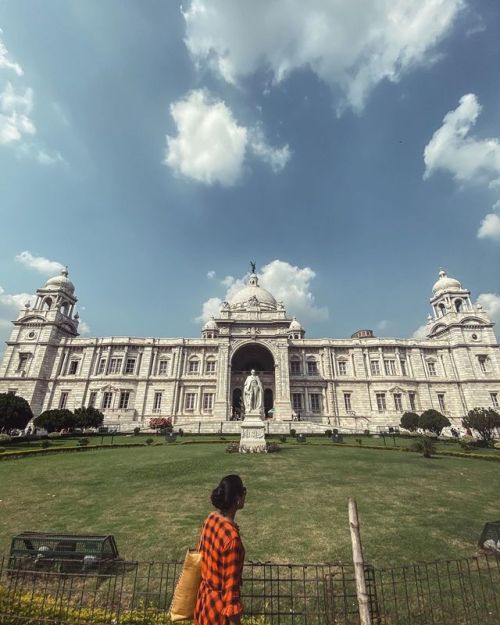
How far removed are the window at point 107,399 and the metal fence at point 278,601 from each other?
4102 centimetres

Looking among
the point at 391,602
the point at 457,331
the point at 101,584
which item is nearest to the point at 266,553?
the point at 391,602

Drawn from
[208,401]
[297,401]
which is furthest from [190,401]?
[297,401]

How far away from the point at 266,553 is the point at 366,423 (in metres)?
40.6

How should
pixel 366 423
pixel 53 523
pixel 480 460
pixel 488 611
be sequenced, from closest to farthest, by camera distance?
pixel 488 611 < pixel 53 523 < pixel 480 460 < pixel 366 423

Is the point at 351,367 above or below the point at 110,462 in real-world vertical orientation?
above

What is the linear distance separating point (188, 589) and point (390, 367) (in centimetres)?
4861

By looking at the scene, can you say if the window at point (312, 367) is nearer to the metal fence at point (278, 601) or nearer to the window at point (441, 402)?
the window at point (441, 402)

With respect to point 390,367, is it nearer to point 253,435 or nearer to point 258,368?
point 258,368

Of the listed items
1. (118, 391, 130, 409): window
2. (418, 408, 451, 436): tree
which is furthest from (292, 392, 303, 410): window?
(118, 391, 130, 409): window

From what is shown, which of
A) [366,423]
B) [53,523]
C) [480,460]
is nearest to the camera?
[53,523]

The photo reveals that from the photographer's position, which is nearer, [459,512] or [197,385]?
[459,512]

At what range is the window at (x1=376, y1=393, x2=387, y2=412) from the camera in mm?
43969

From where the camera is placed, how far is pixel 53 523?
8172 mm

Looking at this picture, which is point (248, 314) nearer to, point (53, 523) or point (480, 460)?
point (480, 460)
